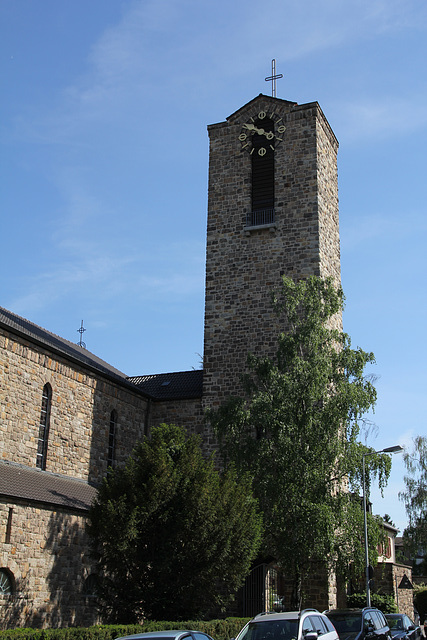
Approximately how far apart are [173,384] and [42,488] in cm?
1049

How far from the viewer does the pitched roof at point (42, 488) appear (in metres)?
16.7

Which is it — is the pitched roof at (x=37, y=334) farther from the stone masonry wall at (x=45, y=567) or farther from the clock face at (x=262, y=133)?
the clock face at (x=262, y=133)

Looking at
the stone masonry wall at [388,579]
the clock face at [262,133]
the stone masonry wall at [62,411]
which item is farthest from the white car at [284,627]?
the clock face at [262,133]

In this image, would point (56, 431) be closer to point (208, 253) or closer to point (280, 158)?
point (208, 253)

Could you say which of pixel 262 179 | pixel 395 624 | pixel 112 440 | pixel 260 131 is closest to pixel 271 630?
pixel 395 624

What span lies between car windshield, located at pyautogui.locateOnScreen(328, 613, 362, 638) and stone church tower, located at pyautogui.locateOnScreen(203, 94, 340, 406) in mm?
11294

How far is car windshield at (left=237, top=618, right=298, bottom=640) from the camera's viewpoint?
35.6 ft

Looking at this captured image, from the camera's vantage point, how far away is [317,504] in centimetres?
1880

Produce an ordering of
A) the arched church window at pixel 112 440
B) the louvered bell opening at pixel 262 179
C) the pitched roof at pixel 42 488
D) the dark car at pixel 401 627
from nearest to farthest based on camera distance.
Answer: the pitched roof at pixel 42 488
the dark car at pixel 401 627
the arched church window at pixel 112 440
the louvered bell opening at pixel 262 179

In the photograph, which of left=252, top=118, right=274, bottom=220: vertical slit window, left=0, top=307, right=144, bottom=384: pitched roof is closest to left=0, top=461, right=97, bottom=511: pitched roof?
left=0, top=307, right=144, bottom=384: pitched roof

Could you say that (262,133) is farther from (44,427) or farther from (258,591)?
(258,591)

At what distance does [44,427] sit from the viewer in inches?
811

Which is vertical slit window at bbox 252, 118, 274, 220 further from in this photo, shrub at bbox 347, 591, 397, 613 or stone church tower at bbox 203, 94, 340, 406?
shrub at bbox 347, 591, 397, 613

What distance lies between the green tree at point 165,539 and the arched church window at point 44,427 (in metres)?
3.55
